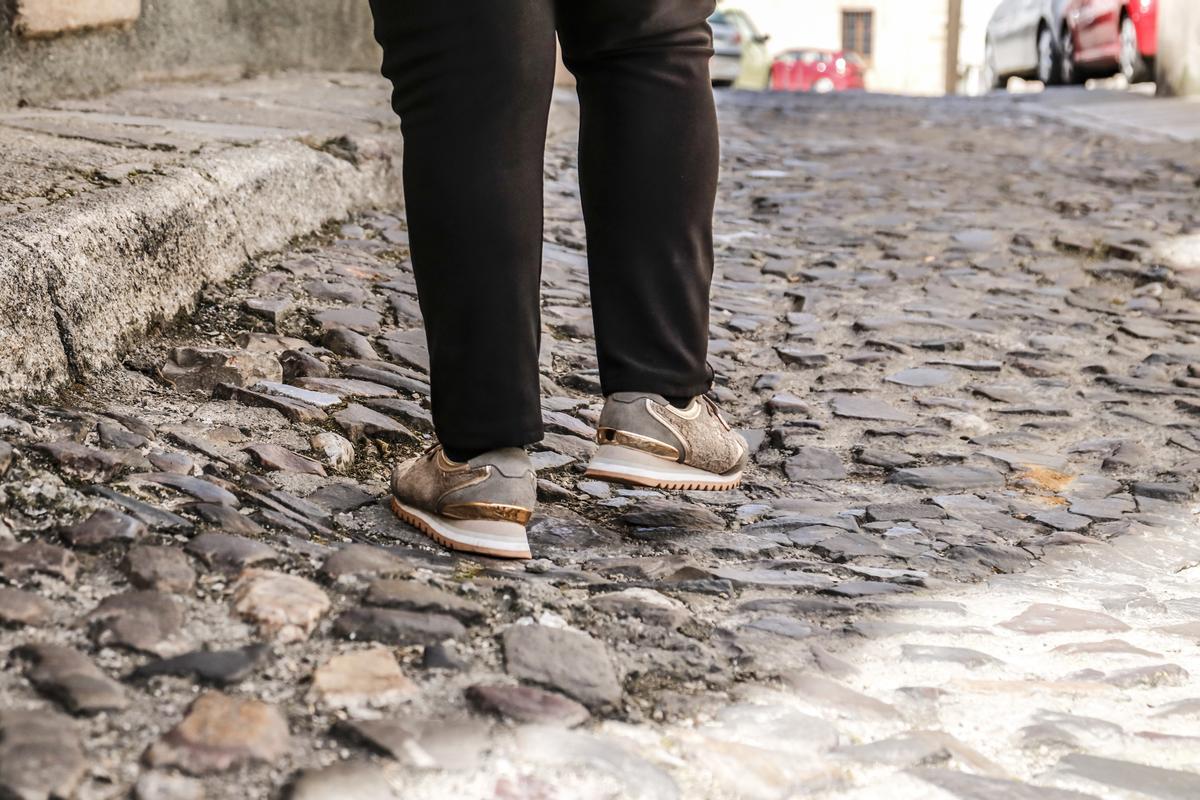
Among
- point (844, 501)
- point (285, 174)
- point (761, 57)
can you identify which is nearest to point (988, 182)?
point (285, 174)

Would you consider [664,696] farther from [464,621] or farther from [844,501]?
[844,501]

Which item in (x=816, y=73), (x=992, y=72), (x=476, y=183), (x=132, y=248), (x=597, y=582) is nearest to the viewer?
(x=476, y=183)

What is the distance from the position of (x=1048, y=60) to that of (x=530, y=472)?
12.2 metres

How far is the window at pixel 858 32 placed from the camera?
35.8m

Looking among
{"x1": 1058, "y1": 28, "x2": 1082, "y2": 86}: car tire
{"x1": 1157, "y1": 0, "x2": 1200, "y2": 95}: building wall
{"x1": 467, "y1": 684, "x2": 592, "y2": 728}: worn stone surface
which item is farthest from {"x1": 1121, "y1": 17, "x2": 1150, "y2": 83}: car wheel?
{"x1": 467, "y1": 684, "x2": 592, "y2": 728}: worn stone surface

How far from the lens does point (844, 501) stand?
2092 mm

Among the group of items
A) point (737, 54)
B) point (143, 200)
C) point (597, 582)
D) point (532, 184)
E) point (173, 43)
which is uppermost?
point (173, 43)

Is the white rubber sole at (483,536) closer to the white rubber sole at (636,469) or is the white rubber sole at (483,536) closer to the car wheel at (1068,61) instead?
the white rubber sole at (636,469)

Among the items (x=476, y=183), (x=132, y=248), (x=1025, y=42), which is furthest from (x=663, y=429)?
(x=1025, y=42)

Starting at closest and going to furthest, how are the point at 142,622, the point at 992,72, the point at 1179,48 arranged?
the point at 142,622 → the point at 1179,48 → the point at 992,72

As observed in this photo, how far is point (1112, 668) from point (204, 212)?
5.86 ft

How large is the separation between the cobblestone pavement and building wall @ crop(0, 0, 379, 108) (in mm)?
1066

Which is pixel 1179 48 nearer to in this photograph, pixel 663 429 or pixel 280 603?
pixel 663 429

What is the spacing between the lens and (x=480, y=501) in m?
1.57
